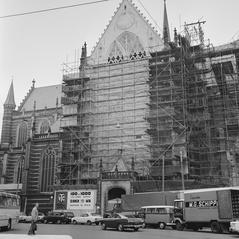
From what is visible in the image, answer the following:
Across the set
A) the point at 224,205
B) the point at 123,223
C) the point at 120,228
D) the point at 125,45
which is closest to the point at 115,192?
the point at 120,228

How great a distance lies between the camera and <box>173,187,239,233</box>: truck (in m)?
21.8

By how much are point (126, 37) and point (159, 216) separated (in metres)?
28.8

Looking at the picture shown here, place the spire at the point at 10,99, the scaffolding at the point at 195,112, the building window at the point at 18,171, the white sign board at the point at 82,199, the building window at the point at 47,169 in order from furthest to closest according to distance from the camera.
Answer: the spire at the point at 10,99 < the building window at the point at 18,171 < the building window at the point at 47,169 < the white sign board at the point at 82,199 < the scaffolding at the point at 195,112

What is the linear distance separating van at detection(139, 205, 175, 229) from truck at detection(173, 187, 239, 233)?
45 cm

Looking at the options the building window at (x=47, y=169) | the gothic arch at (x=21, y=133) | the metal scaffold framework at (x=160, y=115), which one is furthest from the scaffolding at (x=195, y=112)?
the gothic arch at (x=21, y=133)

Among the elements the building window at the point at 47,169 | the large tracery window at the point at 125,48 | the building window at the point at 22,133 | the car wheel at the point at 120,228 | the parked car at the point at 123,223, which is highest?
the large tracery window at the point at 125,48

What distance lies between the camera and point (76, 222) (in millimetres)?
33219

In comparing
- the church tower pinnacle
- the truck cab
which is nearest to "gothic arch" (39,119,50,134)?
the church tower pinnacle

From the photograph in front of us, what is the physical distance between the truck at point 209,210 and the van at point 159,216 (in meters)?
0.45

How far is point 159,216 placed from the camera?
26531mm

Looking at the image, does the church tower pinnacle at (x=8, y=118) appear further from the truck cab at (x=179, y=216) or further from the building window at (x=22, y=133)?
the truck cab at (x=179, y=216)

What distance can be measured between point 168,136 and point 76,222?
45.1 ft

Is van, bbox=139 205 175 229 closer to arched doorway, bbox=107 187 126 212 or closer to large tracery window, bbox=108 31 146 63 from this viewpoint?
arched doorway, bbox=107 187 126 212

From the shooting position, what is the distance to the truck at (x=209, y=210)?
21.8 metres
